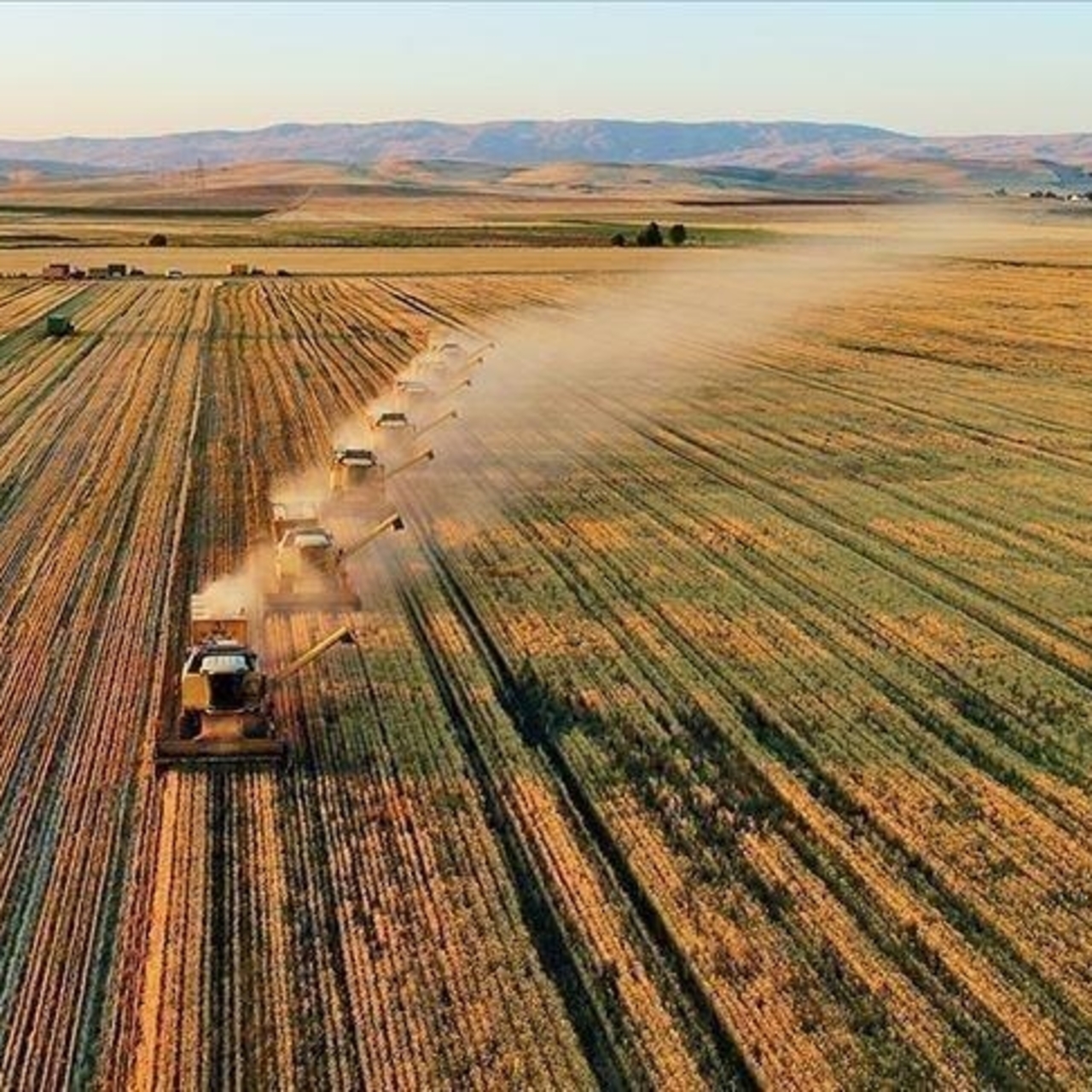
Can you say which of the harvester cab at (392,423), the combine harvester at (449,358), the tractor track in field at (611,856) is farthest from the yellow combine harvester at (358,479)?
the combine harvester at (449,358)

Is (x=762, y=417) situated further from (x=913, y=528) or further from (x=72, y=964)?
(x=72, y=964)

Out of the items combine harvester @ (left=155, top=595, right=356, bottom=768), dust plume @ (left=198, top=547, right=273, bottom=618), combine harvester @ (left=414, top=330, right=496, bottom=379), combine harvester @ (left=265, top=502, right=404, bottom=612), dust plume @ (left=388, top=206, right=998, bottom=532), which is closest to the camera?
combine harvester @ (left=155, top=595, right=356, bottom=768)

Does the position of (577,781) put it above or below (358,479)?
below

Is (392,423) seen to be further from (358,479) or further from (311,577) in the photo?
(311,577)

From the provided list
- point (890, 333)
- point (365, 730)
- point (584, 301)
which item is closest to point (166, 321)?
point (584, 301)

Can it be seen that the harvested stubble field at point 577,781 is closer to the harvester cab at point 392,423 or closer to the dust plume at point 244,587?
the dust plume at point 244,587

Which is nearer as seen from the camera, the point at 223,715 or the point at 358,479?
the point at 223,715

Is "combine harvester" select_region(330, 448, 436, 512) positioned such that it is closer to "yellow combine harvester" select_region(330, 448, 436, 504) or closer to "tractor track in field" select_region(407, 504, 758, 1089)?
"yellow combine harvester" select_region(330, 448, 436, 504)

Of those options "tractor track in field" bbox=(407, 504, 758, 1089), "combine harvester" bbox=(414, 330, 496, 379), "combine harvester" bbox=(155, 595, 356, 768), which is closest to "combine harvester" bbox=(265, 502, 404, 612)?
"tractor track in field" bbox=(407, 504, 758, 1089)

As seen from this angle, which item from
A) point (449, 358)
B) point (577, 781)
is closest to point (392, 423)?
point (449, 358)
